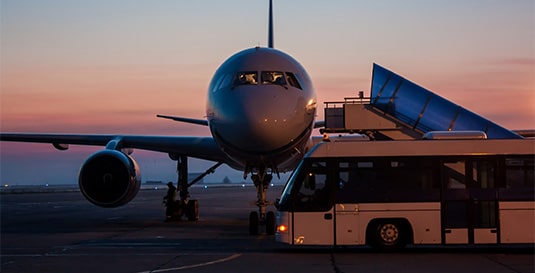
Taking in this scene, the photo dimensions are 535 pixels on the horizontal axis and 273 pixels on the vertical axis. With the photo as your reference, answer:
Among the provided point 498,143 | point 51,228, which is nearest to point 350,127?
point 498,143

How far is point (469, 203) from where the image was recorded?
14828mm

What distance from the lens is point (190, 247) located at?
15984 millimetres

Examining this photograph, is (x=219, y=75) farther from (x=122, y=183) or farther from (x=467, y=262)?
(x=467, y=262)

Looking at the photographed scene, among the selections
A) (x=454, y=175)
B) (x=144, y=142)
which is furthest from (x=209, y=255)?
(x=144, y=142)

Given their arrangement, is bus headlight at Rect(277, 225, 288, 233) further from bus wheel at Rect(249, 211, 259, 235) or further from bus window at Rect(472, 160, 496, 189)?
bus wheel at Rect(249, 211, 259, 235)

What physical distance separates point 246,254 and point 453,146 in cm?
442

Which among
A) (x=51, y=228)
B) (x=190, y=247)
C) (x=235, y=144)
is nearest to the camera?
(x=190, y=247)

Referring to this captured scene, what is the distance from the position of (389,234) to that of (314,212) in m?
1.46

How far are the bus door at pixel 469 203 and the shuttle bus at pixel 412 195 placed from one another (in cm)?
2

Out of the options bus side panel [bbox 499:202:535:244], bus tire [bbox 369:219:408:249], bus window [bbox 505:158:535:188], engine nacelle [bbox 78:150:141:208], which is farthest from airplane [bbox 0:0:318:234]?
bus side panel [bbox 499:202:535:244]

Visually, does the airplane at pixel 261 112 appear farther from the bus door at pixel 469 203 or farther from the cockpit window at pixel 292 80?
the bus door at pixel 469 203

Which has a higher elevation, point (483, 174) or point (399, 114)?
point (399, 114)

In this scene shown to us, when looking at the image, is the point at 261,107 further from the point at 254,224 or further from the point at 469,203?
the point at 469,203

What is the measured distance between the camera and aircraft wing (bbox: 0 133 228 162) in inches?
934
